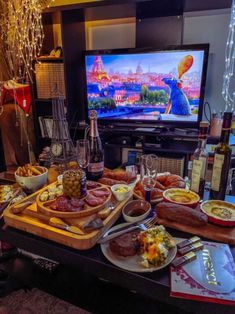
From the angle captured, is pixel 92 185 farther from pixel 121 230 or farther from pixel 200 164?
pixel 200 164

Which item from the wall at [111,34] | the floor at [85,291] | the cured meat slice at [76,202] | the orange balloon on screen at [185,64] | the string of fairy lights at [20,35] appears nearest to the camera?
the cured meat slice at [76,202]

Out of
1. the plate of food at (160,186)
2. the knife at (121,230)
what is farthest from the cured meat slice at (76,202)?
the plate of food at (160,186)

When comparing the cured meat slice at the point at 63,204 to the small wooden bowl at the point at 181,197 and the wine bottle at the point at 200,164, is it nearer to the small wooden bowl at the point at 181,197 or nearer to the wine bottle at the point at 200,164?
the small wooden bowl at the point at 181,197

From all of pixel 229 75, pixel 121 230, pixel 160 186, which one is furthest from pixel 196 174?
pixel 229 75

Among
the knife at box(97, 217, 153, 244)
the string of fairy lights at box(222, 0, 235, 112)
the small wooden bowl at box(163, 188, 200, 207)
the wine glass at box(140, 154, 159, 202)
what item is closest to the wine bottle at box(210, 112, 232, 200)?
the small wooden bowl at box(163, 188, 200, 207)

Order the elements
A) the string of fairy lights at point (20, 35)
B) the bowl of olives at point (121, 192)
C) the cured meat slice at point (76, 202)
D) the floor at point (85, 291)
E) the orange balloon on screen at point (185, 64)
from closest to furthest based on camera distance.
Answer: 1. the cured meat slice at point (76, 202)
2. the bowl of olives at point (121, 192)
3. the floor at point (85, 291)
4. the orange balloon on screen at point (185, 64)
5. the string of fairy lights at point (20, 35)

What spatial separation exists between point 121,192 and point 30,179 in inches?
16.3

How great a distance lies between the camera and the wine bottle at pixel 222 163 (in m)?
0.96

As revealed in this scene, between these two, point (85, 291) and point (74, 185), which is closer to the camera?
point (74, 185)

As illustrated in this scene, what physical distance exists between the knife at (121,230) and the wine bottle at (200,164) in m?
0.32

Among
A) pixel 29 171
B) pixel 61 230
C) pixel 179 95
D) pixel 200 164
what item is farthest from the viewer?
pixel 179 95

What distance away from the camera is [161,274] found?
26.3 inches

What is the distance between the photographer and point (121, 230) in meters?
0.80

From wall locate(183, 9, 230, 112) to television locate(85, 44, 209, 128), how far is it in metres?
0.28
